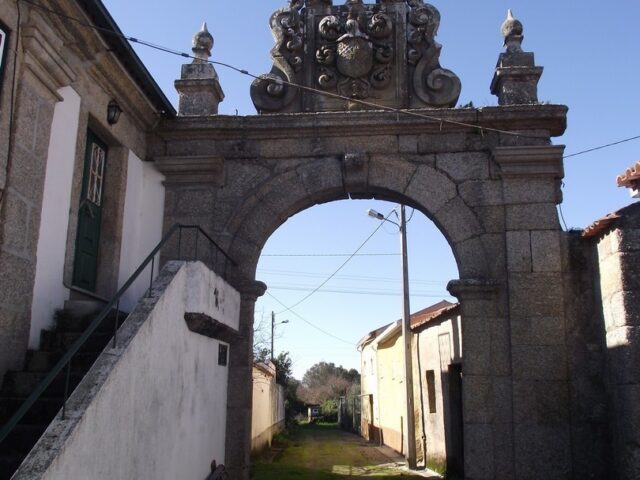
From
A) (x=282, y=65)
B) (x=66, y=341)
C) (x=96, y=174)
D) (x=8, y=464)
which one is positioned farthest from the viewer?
(x=282, y=65)

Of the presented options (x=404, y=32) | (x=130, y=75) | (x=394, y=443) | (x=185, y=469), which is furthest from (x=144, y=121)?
(x=394, y=443)

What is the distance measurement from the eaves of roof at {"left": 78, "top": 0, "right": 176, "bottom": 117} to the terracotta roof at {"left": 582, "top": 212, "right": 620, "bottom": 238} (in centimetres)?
465

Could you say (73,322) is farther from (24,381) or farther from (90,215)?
(90,215)

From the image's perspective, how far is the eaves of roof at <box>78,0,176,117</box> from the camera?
18.2 ft

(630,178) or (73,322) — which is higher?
(630,178)

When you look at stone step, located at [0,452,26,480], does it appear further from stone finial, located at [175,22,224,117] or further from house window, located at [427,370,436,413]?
house window, located at [427,370,436,413]

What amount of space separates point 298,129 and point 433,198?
1.69 metres

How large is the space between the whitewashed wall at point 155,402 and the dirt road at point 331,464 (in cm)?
300

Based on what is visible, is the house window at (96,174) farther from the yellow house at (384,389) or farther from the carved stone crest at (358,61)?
the yellow house at (384,389)

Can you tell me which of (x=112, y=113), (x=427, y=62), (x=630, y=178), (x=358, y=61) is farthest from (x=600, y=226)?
(x=112, y=113)

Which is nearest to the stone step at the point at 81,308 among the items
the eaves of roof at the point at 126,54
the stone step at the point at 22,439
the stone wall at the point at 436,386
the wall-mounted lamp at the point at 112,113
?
the stone step at the point at 22,439

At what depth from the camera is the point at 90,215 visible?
6410 millimetres

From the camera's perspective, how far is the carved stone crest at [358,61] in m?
7.44

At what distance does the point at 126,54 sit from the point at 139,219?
1.83m
